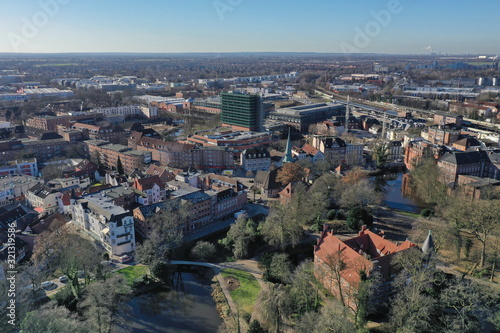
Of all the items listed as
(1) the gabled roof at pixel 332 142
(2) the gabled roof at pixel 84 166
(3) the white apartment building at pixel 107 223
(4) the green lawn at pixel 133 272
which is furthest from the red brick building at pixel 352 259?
(2) the gabled roof at pixel 84 166

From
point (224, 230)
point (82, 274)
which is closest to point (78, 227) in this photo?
point (82, 274)

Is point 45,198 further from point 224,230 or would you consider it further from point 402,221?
point 402,221

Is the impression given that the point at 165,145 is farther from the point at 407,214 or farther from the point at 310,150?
the point at 407,214

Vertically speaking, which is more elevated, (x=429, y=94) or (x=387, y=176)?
(x=429, y=94)

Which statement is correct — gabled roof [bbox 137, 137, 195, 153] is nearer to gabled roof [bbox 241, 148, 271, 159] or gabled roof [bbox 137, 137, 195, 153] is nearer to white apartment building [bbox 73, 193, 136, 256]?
gabled roof [bbox 241, 148, 271, 159]

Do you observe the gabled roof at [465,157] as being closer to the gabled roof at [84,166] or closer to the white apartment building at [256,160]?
the white apartment building at [256,160]

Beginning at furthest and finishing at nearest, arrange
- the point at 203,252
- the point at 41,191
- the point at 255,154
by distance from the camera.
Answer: the point at 255,154 → the point at 41,191 → the point at 203,252

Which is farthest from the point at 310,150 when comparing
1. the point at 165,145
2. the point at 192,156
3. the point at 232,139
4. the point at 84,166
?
the point at 84,166
